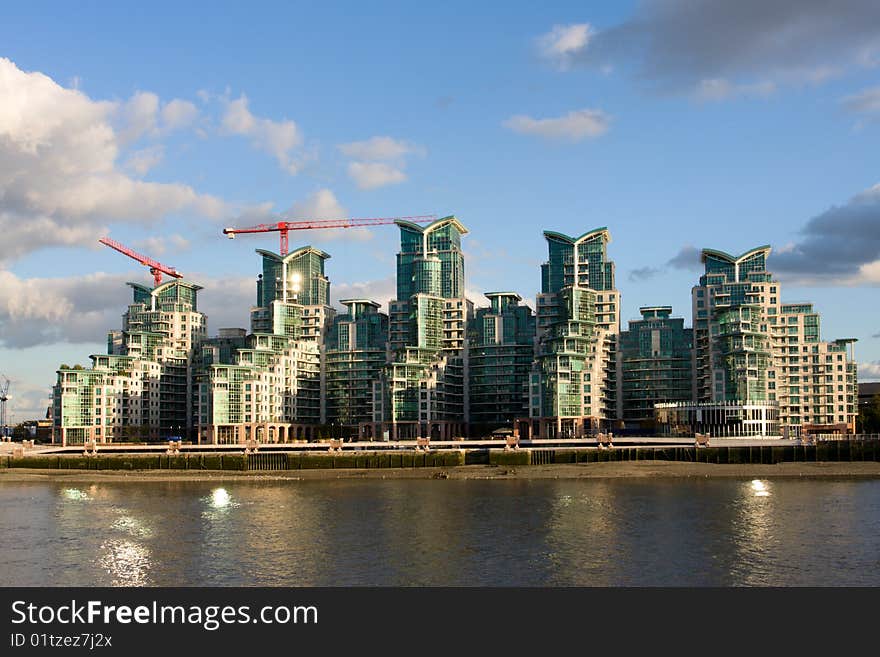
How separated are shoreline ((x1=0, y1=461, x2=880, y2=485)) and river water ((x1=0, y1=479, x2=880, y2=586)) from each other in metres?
19.8

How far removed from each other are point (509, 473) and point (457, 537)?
80253 mm

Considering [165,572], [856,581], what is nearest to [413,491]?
[165,572]

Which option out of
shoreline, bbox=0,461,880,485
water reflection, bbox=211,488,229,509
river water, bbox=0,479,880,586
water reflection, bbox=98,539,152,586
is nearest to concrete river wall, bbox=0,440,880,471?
shoreline, bbox=0,461,880,485

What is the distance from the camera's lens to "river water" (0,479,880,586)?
6719 cm

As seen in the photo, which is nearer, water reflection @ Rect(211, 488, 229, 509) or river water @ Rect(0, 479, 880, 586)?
river water @ Rect(0, 479, 880, 586)

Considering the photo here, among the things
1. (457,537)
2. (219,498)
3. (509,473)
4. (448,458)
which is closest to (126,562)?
(457,537)

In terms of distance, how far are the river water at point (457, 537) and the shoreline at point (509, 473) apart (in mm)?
19806

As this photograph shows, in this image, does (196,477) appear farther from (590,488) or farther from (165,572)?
(165,572)

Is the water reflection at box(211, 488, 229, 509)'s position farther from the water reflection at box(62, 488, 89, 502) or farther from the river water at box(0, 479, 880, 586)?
the water reflection at box(62, 488, 89, 502)

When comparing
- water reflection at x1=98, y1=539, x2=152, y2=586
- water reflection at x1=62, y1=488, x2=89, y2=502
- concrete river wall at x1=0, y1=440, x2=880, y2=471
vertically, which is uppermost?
concrete river wall at x1=0, y1=440, x2=880, y2=471

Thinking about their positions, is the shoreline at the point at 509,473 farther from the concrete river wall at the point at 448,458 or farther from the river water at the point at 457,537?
the river water at the point at 457,537

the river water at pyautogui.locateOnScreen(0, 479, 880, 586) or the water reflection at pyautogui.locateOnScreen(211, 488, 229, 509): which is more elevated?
the river water at pyautogui.locateOnScreen(0, 479, 880, 586)

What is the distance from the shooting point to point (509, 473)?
16400cm
